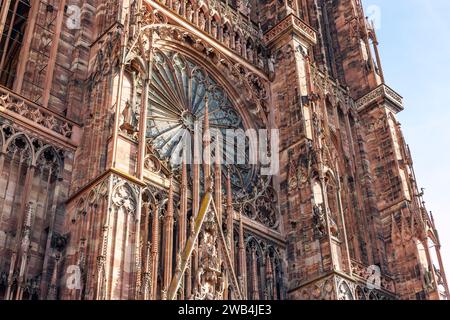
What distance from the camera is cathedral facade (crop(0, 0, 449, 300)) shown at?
13383 mm

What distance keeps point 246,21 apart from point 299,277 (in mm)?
10269

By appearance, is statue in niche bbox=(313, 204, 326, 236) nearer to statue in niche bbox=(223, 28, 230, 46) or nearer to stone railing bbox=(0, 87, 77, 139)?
statue in niche bbox=(223, 28, 230, 46)

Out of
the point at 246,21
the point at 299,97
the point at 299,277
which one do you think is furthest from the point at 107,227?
the point at 246,21

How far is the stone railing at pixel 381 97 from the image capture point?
25.8 meters

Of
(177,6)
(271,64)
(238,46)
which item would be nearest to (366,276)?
(271,64)

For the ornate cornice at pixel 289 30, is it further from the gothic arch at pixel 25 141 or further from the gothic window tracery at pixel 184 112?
the gothic arch at pixel 25 141

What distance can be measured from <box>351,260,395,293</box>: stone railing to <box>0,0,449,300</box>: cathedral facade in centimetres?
7

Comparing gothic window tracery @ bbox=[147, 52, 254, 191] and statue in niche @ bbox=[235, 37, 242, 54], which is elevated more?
statue in niche @ bbox=[235, 37, 242, 54]

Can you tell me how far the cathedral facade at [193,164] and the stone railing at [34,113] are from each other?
0.10ft

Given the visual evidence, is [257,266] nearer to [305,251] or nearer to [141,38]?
[305,251]

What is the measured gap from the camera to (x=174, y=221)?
15.9 meters

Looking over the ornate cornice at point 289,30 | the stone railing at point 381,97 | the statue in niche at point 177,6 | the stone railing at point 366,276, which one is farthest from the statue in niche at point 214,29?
the stone railing at point 366,276

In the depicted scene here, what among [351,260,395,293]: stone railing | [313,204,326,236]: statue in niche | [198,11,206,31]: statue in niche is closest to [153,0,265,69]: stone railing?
[198,11,206,31]: statue in niche

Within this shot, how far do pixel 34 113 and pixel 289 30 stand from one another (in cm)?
1129
